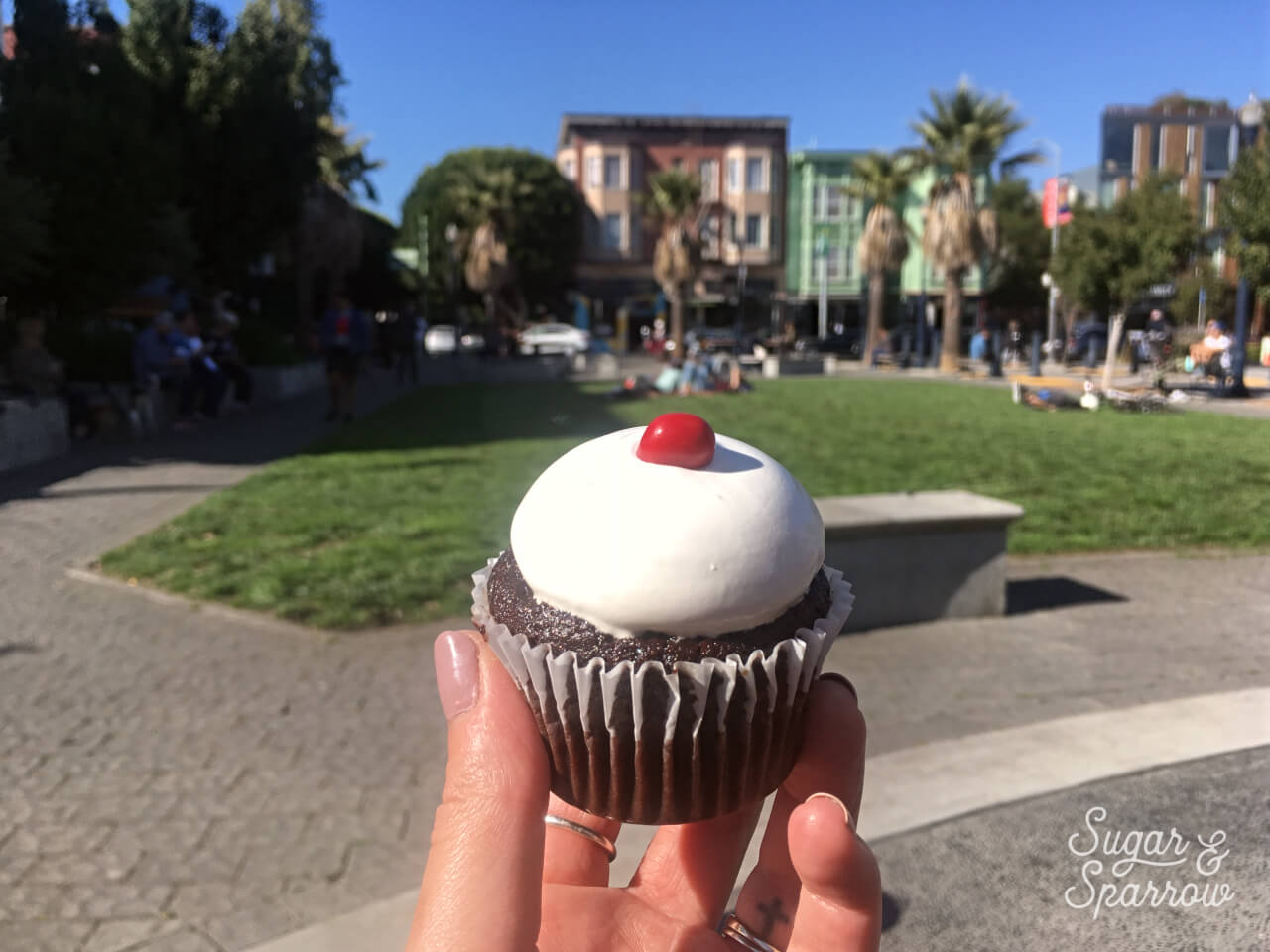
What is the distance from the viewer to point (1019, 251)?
209ft

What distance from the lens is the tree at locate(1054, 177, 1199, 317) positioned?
2434cm

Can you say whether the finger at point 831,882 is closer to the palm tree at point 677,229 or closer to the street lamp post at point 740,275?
the palm tree at point 677,229

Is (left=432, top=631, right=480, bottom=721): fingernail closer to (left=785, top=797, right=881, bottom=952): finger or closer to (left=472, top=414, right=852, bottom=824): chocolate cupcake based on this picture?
(left=472, top=414, right=852, bottom=824): chocolate cupcake

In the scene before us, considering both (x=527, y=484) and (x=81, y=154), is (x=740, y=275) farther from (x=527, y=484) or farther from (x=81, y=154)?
(x=527, y=484)

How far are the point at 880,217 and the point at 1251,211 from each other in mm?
26943

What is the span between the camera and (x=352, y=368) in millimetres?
16688

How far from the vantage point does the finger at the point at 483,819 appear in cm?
144

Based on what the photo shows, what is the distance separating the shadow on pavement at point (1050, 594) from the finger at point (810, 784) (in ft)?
17.2

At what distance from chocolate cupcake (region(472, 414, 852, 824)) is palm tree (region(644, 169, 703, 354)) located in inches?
1876

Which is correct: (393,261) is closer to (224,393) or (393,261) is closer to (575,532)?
(224,393)

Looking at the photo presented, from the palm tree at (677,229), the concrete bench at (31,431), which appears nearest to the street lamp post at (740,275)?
the palm tree at (677,229)

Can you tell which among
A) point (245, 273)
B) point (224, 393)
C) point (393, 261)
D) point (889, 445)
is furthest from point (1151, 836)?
point (393, 261)

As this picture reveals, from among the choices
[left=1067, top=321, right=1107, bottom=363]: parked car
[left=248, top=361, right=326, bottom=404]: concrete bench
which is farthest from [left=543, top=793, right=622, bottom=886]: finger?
[left=1067, top=321, right=1107, bottom=363]: parked car

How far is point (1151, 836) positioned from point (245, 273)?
2299 centimetres
